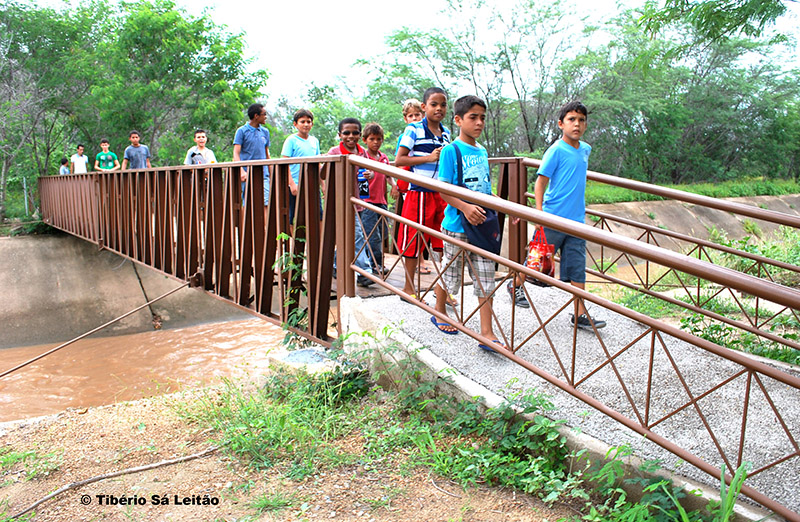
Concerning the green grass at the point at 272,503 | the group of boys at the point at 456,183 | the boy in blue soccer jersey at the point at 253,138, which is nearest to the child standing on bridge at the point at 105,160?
the boy in blue soccer jersey at the point at 253,138

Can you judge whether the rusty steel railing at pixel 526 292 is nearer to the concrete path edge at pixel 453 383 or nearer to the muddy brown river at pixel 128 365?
the concrete path edge at pixel 453 383

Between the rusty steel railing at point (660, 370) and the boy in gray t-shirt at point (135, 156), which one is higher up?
the boy in gray t-shirt at point (135, 156)

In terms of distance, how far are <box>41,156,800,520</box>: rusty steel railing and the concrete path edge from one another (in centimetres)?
9

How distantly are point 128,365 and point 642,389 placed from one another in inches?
303

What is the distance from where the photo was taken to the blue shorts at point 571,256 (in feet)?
13.0

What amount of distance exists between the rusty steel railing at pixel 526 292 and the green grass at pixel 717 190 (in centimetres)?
1296

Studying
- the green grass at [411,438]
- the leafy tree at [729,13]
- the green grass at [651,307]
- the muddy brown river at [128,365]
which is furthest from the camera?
the muddy brown river at [128,365]

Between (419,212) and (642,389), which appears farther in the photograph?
(419,212)

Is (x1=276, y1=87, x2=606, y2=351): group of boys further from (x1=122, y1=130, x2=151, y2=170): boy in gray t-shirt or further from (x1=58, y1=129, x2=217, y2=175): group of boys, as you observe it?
(x1=122, y1=130, x2=151, y2=170): boy in gray t-shirt

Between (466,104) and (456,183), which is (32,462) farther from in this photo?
(466,104)

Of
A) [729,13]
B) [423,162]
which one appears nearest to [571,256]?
[423,162]

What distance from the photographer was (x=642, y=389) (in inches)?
124

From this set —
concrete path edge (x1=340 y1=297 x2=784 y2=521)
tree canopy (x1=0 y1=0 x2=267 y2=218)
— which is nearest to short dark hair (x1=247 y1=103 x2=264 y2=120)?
concrete path edge (x1=340 y1=297 x2=784 y2=521)

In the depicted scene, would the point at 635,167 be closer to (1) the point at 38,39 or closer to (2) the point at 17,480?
(1) the point at 38,39
